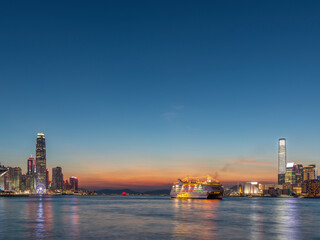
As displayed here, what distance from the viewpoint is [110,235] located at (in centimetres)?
5316

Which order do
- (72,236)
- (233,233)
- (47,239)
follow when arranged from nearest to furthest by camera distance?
(47,239), (72,236), (233,233)

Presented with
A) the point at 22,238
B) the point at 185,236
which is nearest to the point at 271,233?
the point at 185,236

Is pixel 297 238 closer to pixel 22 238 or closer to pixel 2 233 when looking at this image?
pixel 22 238

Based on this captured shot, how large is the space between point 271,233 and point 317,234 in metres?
7.27

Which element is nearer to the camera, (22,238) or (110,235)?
(22,238)

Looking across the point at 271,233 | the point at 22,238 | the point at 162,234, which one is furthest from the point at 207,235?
the point at 22,238

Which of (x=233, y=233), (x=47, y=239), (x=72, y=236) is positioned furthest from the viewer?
(x=233, y=233)

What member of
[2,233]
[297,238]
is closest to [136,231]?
[2,233]

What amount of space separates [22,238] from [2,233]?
23.5ft

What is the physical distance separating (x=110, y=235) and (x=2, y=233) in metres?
17.2

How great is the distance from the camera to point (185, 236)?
5231 centimetres

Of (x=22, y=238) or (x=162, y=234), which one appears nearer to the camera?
(x=22, y=238)

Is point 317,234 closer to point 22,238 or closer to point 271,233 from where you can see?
point 271,233

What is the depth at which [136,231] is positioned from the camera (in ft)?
191
